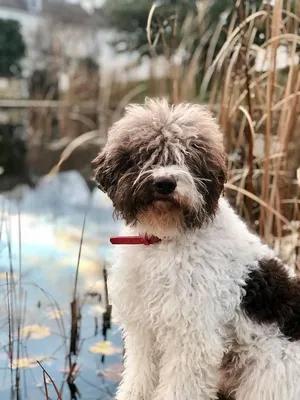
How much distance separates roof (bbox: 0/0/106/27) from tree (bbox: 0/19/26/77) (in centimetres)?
28

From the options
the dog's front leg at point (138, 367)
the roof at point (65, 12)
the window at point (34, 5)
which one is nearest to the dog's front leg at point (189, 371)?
the dog's front leg at point (138, 367)

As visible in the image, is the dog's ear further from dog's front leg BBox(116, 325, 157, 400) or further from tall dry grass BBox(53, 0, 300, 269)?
tall dry grass BBox(53, 0, 300, 269)

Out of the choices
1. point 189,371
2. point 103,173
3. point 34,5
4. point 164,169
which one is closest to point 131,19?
point 34,5

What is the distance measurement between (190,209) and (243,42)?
5.42ft

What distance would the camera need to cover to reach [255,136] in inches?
149

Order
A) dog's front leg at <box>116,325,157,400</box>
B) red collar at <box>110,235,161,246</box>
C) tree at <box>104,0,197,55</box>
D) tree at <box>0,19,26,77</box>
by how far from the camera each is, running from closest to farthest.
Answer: red collar at <box>110,235,161,246</box> → dog's front leg at <box>116,325,157,400</box> → tree at <box>104,0,197,55</box> → tree at <box>0,19,26,77</box>

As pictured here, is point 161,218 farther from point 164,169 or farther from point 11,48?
point 11,48

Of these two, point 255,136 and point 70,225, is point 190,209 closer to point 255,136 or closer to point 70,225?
point 255,136

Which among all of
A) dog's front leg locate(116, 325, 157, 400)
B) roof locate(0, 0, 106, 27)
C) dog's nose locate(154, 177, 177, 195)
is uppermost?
roof locate(0, 0, 106, 27)

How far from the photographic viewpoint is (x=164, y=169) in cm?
211

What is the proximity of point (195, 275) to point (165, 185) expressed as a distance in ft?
1.42

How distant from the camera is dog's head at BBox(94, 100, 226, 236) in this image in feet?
6.91

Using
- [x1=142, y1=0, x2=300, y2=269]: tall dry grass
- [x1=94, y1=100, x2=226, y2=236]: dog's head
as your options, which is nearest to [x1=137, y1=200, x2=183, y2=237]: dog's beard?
[x1=94, y1=100, x2=226, y2=236]: dog's head

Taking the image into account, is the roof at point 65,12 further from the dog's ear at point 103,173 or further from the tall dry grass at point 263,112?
the dog's ear at point 103,173
